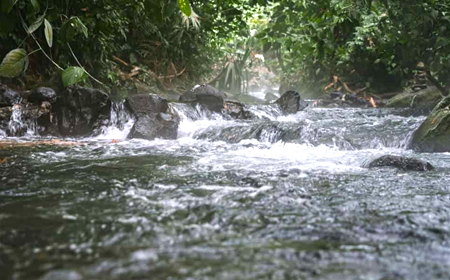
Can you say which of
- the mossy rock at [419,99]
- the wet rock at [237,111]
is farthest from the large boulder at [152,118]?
the mossy rock at [419,99]

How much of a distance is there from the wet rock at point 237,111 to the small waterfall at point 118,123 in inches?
90.4

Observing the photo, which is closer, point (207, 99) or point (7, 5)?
point (7, 5)

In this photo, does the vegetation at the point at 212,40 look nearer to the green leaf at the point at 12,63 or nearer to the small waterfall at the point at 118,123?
the green leaf at the point at 12,63

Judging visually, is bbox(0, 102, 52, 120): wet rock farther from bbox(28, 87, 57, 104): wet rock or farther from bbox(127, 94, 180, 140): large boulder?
bbox(127, 94, 180, 140): large boulder

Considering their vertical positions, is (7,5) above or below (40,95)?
above

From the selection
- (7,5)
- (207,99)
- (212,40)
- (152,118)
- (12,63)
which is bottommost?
(152,118)

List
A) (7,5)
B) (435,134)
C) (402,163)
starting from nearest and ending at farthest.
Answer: (7,5)
(402,163)
(435,134)

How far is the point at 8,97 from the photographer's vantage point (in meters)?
6.70

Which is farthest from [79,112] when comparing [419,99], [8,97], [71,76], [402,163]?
[419,99]

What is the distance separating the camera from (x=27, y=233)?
2.14m

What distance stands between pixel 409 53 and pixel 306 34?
2538 millimetres

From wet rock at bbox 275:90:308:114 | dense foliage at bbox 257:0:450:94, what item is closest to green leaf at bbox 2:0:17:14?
dense foliage at bbox 257:0:450:94

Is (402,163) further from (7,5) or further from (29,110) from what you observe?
(29,110)

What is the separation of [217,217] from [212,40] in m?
11.0
